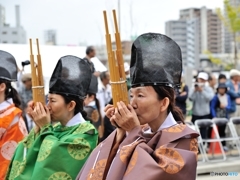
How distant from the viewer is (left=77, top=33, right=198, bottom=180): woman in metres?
2.29

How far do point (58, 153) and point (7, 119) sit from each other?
95cm

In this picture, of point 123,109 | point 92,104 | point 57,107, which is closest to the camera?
point 123,109

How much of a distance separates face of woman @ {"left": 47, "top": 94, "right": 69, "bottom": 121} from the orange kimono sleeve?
69cm

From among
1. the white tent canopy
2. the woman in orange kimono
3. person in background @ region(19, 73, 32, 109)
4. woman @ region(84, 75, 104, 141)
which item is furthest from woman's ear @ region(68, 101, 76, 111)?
the white tent canopy

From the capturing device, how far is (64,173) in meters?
3.18

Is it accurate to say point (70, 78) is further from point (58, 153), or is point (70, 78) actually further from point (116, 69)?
point (116, 69)

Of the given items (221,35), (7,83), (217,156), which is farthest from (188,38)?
(7,83)

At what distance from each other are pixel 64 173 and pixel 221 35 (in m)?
72.0

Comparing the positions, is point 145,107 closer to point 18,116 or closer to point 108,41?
point 108,41

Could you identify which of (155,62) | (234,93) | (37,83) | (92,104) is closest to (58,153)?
(37,83)

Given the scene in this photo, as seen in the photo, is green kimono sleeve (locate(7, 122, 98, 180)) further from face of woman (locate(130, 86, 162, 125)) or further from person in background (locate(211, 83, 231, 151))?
person in background (locate(211, 83, 231, 151))

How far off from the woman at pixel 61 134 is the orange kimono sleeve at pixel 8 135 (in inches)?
13.1

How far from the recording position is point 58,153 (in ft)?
10.4

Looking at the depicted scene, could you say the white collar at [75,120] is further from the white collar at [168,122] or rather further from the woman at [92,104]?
the woman at [92,104]
